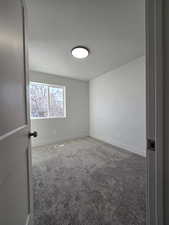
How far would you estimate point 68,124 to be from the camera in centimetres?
449

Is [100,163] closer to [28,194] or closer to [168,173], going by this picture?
[28,194]

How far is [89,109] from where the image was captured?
16.2ft

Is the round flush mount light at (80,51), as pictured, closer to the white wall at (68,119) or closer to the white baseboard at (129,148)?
the white wall at (68,119)

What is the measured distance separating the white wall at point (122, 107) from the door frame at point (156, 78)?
88.7 inches

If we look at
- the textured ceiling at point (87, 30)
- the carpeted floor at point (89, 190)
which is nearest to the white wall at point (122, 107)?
the textured ceiling at point (87, 30)

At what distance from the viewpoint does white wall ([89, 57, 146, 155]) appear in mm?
2897

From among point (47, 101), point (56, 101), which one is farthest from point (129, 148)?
point (47, 101)

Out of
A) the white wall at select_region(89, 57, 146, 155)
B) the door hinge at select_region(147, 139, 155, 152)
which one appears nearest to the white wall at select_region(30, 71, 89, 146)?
→ the white wall at select_region(89, 57, 146, 155)

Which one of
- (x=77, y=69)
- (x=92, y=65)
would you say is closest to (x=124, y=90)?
(x=92, y=65)

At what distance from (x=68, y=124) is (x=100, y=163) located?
2294 millimetres

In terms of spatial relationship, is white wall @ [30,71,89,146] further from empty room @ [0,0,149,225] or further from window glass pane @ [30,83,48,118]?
window glass pane @ [30,83,48,118]

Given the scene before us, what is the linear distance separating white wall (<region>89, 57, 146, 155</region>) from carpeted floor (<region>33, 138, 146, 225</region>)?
2.00 feet

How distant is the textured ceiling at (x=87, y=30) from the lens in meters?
1.52

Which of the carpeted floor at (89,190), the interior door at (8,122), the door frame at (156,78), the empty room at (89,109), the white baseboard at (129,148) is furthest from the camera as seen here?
the white baseboard at (129,148)
